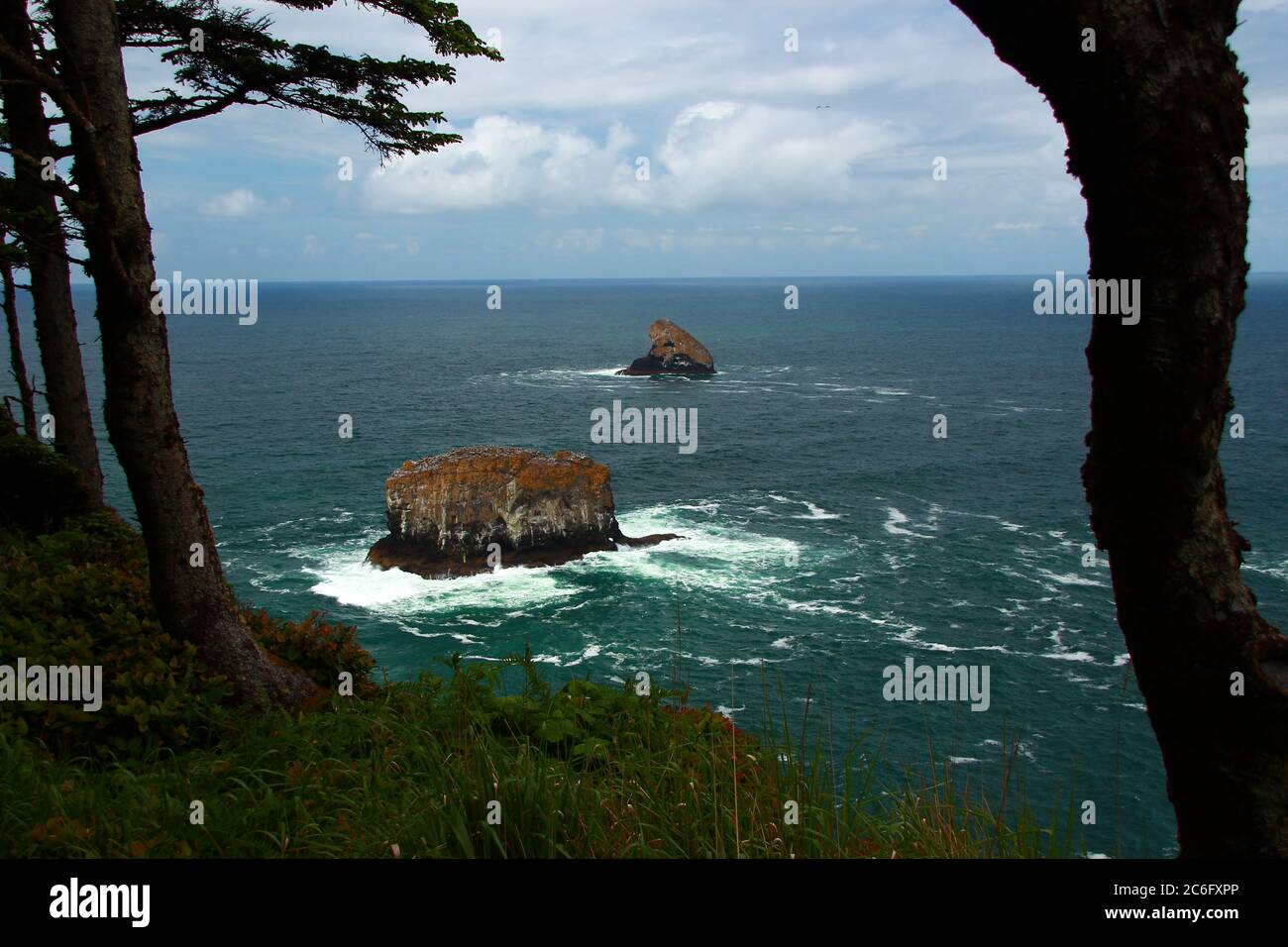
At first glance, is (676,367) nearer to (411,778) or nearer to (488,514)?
(488,514)

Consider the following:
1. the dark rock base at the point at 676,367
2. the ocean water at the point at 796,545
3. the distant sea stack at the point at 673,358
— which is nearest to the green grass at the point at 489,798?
the ocean water at the point at 796,545

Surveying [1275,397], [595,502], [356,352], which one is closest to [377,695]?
[595,502]

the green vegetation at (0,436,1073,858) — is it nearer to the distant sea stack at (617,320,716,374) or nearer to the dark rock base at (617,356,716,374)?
the dark rock base at (617,356,716,374)

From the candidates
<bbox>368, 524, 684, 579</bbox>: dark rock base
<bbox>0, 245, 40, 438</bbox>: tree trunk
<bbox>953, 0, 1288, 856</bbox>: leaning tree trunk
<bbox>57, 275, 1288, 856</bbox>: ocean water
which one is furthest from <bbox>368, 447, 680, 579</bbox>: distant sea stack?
<bbox>953, 0, 1288, 856</bbox>: leaning tree trunk

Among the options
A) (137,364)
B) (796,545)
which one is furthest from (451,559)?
(137,364)
